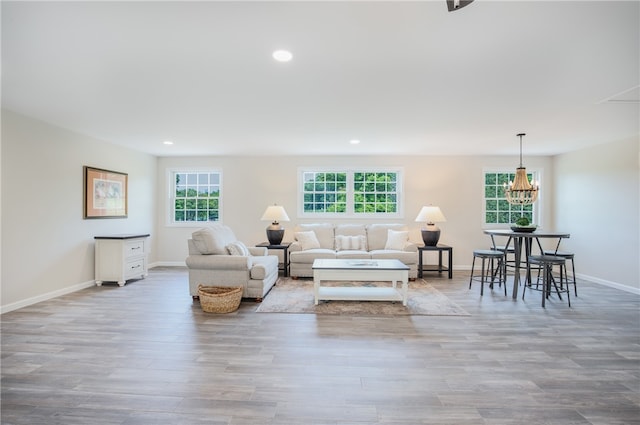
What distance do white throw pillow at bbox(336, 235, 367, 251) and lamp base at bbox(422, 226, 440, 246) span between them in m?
1.15

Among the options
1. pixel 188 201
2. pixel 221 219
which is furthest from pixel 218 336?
pixel 188 201

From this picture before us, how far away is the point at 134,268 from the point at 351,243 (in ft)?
12.6

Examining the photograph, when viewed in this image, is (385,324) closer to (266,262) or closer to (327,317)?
(327,317)

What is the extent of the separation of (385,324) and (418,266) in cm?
272

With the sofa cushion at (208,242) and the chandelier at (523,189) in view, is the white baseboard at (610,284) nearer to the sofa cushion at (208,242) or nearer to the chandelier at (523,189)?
the chandelier at (523,189)

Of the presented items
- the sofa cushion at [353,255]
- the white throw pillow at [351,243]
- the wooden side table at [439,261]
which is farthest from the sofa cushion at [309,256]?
the wooden side table at [439,261]

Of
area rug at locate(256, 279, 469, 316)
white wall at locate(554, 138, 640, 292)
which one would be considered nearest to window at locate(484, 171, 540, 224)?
white wall at locate(554, 138, 640, 292)

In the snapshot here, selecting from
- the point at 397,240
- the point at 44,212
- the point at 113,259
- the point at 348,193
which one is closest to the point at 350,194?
the point at 348,193

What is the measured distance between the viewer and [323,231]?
6309 millimetres

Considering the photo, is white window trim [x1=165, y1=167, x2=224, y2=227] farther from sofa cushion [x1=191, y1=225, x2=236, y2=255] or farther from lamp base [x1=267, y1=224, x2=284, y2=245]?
sofa cushion [x1=191, y1=225, x2=236, y2=255]

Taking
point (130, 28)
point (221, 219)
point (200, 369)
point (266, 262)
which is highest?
point (130, 28)

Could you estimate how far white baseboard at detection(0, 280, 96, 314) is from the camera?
12.1 feet

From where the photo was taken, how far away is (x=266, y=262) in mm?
4566

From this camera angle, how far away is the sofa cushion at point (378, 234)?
616 centimetres
